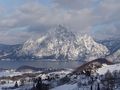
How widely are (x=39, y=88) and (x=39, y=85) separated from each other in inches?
83.0

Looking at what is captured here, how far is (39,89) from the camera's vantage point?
154250 mm

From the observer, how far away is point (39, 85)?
156 meters

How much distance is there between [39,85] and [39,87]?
Answer: 1.41 meters

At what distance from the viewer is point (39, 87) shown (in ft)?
509

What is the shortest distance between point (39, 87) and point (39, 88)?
0.70 m

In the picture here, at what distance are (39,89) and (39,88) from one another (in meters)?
0.39

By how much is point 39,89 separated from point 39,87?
1017 mm

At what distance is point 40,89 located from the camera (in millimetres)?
155000

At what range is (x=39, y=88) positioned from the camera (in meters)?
154

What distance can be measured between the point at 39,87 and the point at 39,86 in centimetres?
60

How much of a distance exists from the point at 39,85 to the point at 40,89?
1.94 m
